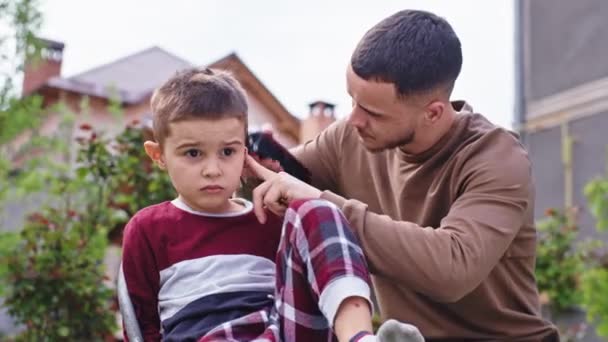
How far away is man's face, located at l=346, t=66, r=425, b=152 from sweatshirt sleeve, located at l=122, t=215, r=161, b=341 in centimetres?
59

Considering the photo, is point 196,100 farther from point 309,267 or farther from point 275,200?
point 309,267

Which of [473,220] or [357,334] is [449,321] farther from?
[357,334]

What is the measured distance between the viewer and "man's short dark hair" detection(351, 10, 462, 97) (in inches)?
77.6

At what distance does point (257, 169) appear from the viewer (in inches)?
73.7

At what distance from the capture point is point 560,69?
10547 millimetres

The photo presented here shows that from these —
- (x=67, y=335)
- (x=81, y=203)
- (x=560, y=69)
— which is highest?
(x=560, y=69)

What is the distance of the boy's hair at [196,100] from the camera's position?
1740mm

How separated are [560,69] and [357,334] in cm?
983

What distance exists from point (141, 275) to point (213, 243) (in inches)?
7.0

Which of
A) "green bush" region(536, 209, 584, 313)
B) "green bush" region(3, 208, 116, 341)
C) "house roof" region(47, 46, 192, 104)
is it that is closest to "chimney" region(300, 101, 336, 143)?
"house roof" region(47, 46, 192, 104)

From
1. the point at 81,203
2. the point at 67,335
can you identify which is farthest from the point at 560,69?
the point at 67,335

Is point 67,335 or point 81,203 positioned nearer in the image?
point 67,335

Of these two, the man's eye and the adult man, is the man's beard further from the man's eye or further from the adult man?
the man's eye

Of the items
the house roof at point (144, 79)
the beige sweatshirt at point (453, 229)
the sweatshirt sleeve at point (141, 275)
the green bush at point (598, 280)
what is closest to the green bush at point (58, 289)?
the beige sweatshirt at point (453, 229)
